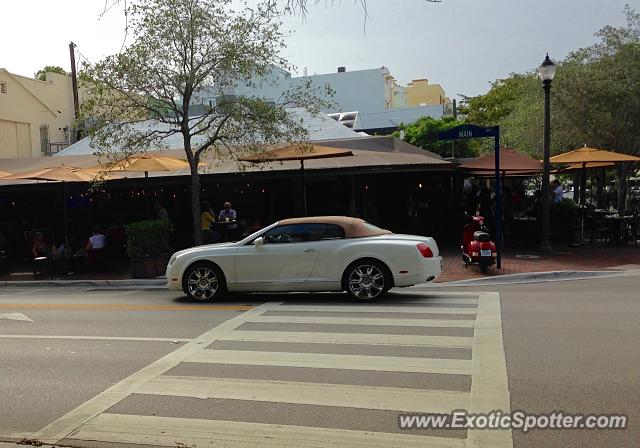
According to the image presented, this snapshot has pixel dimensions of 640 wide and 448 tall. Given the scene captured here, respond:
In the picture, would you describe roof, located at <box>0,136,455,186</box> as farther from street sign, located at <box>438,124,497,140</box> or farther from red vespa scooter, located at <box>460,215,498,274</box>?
street sign, located at <box>438,124,497,140</box>

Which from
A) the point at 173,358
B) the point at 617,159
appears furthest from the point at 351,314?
the point at 617,159

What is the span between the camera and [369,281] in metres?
9.58

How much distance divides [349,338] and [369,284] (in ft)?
8.46

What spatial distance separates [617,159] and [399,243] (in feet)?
31.4

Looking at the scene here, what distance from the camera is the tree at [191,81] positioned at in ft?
43.5

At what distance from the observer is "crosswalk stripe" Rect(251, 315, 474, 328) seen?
304 inches

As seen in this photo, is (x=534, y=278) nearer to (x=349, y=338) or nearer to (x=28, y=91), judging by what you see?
(x=349, y=338)

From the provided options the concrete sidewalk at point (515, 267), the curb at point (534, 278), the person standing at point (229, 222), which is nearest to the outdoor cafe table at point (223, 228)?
the person standing at point (229, 222)

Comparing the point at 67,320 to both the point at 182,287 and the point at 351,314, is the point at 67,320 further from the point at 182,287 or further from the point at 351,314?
the point at 351,314

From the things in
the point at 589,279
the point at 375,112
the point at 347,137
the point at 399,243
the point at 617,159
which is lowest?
the point at 589,279

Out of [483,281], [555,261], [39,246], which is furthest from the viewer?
[39,246]

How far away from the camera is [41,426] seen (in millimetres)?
4582

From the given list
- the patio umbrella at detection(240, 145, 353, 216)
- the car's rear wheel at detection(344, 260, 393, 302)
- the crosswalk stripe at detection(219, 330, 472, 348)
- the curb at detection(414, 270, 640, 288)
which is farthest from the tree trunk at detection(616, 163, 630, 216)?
the crosswalk stripe at detection(219, 330, 472, 348)

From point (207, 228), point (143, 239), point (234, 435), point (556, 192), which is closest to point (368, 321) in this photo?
point (234, 435)
